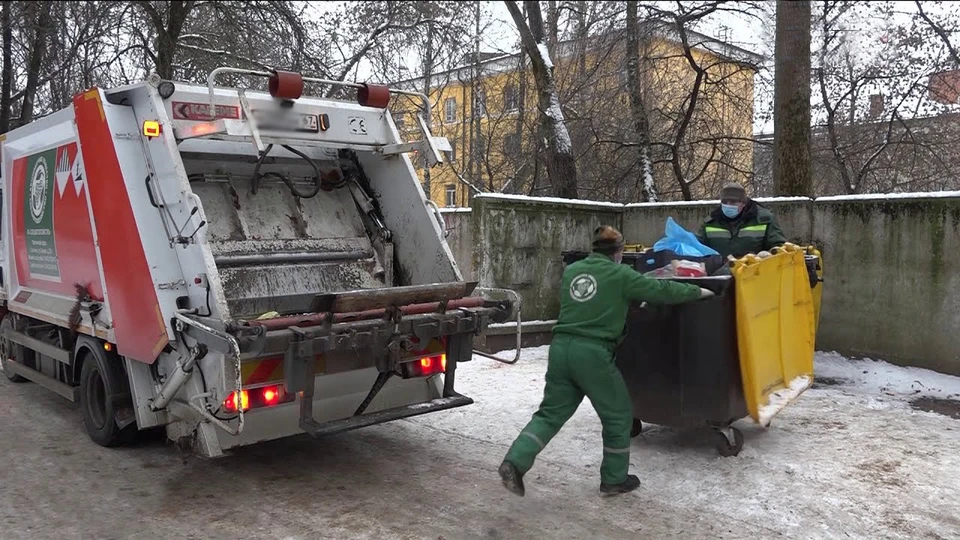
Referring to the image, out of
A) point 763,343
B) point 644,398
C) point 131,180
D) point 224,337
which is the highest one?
point 131,180

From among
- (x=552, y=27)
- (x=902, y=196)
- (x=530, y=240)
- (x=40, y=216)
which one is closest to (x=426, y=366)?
(x=40, y=216)

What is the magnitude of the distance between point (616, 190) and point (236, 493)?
31.5 ft

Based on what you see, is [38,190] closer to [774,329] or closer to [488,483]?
[488,483]

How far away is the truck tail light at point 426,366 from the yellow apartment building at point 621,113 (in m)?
6.72

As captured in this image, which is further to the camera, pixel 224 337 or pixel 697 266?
pixel 697 266

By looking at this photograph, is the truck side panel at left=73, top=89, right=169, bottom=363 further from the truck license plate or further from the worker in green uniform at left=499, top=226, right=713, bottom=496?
the worker in green uniform at left=499, top=226, right=713, bottom=496

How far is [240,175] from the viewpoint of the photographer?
17.2ft

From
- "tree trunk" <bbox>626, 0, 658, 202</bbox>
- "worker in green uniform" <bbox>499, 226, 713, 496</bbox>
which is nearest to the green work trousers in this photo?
"worker in green uniform" <bbox>499, 226, 713, 496</bbox>

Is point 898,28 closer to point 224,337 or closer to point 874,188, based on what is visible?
point 874,188

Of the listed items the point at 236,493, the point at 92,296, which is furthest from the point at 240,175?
the point at 236,493

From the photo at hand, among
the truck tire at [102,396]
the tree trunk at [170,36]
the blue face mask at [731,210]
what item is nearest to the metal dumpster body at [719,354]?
the blue face mask at [731,210]

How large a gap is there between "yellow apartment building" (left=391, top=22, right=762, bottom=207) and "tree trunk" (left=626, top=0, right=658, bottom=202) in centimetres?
22

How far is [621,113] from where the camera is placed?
14.5m

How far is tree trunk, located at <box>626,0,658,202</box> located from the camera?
11.2 metres
